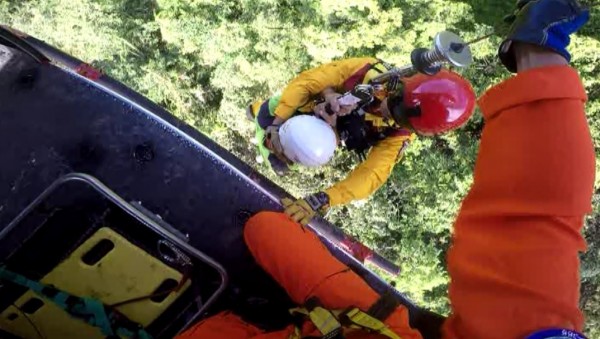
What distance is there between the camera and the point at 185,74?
13.5m

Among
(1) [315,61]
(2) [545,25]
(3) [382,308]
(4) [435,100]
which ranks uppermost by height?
(1) [315,61]

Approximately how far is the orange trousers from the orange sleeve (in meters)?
0.38

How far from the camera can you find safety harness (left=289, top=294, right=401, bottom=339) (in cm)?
191

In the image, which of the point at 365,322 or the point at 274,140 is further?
the point at 274,140

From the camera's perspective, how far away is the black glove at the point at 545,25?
1.92 metres

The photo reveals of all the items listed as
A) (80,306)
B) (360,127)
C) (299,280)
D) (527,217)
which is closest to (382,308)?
(299,280)

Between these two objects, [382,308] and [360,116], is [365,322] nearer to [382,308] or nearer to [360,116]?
[382,308]

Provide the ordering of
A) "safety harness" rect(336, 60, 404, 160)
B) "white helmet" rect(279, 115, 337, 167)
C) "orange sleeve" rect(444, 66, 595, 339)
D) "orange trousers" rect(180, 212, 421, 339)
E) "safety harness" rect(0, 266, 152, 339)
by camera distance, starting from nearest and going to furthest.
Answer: "orange sleeve" rect(444, 66, 595, 339)
"orange trousers" rect(180, 212, 421, 339)
"safety harness" rect(0, 266, 152, 339)
"white helmet" rect(279, 115, 337, 167)
"safety harness" rect(336, 60, 404, 160)

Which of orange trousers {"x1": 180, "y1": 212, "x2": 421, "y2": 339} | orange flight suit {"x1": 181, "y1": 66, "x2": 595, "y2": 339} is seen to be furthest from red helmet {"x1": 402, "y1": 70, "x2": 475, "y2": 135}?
orange flight suit {"x1": 181, "y1": 66, "x2": 595, "y2": 339}

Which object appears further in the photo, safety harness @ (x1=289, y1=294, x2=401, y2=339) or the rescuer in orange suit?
safety harness @ (x1=289, y1=294, x2=401, y2=339)

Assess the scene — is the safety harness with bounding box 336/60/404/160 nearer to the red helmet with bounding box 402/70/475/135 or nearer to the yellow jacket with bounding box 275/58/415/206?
the yellow jacket with bounding box 275/58/415/206

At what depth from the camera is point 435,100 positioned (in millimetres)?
3361

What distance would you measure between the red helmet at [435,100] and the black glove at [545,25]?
1222 millimetres

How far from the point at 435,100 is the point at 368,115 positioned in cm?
50
